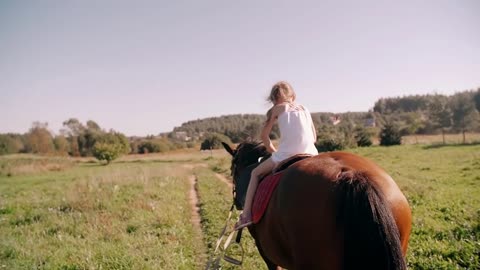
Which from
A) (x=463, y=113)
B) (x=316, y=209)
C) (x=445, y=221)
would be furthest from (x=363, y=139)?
(x=316, y=209)

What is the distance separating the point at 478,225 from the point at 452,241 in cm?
120

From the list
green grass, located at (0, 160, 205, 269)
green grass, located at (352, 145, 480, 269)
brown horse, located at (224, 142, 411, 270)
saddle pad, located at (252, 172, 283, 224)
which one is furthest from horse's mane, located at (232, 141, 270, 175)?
green grass, located at (352, 145, 480, 269)


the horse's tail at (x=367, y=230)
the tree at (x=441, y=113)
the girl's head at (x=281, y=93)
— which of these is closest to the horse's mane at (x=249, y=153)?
the girl's head at (x=281, y=93)

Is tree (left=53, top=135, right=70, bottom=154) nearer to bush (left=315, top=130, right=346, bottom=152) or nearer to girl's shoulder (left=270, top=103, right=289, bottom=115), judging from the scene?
bush (left=315, top=130, right=346, bottom=152)

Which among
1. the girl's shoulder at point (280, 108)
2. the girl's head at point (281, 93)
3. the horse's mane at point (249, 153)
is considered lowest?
the horse's mane at point (249, 153)

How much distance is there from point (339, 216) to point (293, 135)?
147 centimetres

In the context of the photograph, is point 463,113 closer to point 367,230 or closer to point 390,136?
point 390,136

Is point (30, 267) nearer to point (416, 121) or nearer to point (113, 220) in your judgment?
point (113, 220)

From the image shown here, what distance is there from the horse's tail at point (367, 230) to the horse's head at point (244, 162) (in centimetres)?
291

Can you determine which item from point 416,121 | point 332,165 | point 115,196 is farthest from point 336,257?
point 416,121

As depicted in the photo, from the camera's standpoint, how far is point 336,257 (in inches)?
104

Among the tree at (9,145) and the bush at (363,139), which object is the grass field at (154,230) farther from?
the tree at (9,145)

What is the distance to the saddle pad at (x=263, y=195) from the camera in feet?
11.8

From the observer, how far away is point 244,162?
568 centimetres
